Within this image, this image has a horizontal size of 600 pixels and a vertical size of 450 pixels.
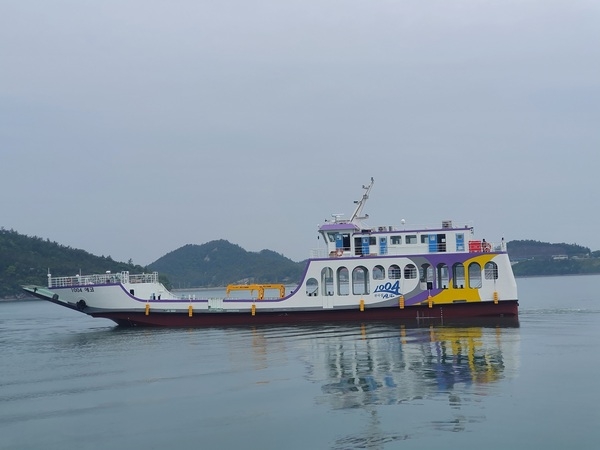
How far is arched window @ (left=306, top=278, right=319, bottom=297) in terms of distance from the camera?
3928 centimetres

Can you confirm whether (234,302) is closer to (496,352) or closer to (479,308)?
(479,308)

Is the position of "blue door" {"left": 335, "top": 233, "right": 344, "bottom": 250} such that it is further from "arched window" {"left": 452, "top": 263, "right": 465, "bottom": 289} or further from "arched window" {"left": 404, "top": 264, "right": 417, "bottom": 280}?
"arched window" {"left": 452, "top": 263, "right": 465, "bottom": 289}

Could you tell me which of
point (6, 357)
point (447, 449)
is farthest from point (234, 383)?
point (6, 357)

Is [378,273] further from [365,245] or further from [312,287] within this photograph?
[312,287]

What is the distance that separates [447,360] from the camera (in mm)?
24828

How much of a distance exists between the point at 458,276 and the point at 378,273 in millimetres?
4853

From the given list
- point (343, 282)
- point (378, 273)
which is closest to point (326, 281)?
point (343, 282)

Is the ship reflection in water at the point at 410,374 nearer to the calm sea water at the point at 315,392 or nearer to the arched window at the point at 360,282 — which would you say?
the calm sea water at the point at 315,392

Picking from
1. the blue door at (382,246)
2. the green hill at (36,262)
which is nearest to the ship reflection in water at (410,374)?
the blue door at (382,246)

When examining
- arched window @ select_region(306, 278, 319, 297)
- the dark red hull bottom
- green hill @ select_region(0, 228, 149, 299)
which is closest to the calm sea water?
the dark red hull bottom

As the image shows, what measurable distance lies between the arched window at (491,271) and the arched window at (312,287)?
874 centimetres

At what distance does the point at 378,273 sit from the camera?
39.3 metres

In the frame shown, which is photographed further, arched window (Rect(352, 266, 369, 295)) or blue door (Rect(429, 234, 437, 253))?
arched window (Rect(352, 266, 369, 295))

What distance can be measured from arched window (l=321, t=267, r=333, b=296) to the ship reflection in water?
16.0 ft
